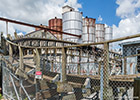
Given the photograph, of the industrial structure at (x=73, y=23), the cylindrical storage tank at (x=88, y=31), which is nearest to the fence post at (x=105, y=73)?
the industrial structure at (x=73, y=23)

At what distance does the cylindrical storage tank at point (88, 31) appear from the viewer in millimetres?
25062

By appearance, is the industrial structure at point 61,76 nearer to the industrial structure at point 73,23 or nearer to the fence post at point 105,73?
the fence post at point 105,73

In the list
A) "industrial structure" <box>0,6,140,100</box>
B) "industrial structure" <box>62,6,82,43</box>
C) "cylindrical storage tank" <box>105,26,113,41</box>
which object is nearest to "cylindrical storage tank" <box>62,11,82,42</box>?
"industrial structure" <box>62,6,82,43</box>

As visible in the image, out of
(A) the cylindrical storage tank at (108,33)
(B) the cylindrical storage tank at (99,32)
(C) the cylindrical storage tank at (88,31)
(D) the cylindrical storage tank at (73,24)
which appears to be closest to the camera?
(D) the cylindrical storage tank at (73,24)

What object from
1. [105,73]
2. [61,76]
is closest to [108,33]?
[61,76]

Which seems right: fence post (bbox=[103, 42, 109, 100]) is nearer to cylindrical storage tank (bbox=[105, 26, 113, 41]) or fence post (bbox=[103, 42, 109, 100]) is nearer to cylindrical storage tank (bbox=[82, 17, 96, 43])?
cylindrical storage tank (bbox=[82, 17, 96, 43])

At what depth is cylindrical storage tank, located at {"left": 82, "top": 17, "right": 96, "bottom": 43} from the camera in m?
25.1

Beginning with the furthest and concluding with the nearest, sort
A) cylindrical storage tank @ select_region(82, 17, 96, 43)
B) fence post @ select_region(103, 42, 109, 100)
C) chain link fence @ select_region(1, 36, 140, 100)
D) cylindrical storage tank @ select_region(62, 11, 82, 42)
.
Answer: cylindrical storage tank @ select_region(82, 17, 96, 43) < cylindrical storage tank @ select_region(62, 11, 82, 42) < chain link fence @ select_region(1, 36, 140, 100) < fence post @ select_region(103, 42, 109, 100)

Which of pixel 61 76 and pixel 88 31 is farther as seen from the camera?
pixel 88 31

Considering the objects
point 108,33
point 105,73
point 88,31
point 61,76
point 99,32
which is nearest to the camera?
point 105,73

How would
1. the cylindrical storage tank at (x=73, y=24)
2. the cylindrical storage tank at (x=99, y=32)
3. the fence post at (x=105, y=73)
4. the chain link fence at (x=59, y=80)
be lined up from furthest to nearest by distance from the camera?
the cylindrical storage tank at (x=99, y=32) < the cylindrical storage tank at (x=73, y=24) < the chain link fence at (x=59, y=80) < the fence post at (x=105, y=73)

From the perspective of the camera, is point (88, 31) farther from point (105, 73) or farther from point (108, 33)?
point (105, 73)

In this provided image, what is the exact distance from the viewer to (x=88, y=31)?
25469mm

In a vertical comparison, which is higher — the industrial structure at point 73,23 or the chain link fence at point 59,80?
the industrial structure at point 73,23
